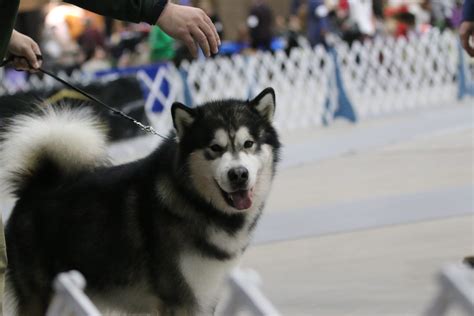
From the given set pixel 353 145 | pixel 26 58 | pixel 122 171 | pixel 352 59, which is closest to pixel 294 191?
pixel 353 145

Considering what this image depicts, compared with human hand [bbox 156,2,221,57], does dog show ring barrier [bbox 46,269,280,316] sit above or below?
below

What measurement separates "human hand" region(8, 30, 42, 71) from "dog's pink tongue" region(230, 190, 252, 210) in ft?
3.07

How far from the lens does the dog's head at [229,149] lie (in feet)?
13.6

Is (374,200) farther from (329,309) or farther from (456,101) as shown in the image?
(456,101)

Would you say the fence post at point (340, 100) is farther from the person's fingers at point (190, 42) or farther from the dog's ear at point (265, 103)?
the person's fingers at point (190, 42)

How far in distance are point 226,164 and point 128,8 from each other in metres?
1.18

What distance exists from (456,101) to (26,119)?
1185 centimetres

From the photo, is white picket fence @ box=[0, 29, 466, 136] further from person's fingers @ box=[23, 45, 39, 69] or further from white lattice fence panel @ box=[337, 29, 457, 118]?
person's fingers @ box=[23, 45, 39, 69]

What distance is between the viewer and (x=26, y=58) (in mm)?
3686

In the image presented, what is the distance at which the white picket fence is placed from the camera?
13625 mm

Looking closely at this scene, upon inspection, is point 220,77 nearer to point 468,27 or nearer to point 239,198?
point 468,27

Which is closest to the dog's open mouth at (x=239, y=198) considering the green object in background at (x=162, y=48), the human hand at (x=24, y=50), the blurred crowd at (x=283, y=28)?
the human hand at (x=24, y=50)

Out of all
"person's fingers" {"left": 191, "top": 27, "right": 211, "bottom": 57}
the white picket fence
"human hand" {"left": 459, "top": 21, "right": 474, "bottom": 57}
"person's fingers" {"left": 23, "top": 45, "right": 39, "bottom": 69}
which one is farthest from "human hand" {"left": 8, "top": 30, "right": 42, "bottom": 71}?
the white picket fence

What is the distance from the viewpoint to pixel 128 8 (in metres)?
3.05
